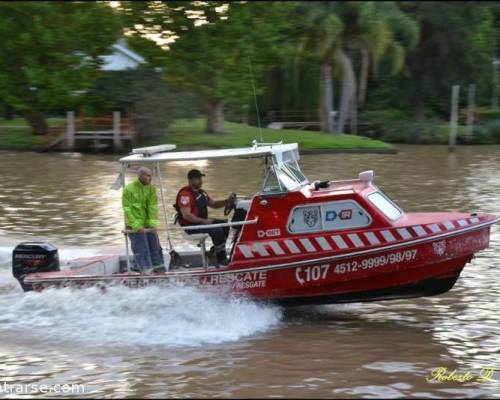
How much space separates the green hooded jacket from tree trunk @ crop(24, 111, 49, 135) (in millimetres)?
28438

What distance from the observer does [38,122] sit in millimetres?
37812

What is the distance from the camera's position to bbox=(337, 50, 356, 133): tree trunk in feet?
141

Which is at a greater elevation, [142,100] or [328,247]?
[142,100]

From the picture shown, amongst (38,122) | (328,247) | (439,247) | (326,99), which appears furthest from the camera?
(326,99)

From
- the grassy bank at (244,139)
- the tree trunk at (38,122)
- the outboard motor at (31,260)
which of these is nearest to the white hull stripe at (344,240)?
the outboard motor at (31,260)

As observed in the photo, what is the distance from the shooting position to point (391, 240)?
9578 mm

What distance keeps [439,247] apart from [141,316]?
3566mm

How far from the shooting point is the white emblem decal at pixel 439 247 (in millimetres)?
9555

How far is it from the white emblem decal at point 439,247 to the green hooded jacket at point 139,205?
3.42m

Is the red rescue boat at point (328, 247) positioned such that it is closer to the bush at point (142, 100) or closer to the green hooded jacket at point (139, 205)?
the green hooded jacket at point (139, 205)

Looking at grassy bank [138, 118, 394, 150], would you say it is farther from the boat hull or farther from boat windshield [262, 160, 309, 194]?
the boat hull

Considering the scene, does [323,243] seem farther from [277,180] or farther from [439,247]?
[439,247]

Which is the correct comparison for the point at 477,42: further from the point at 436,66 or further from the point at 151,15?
the point at 151,15

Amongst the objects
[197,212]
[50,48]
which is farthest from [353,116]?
[197,212]
